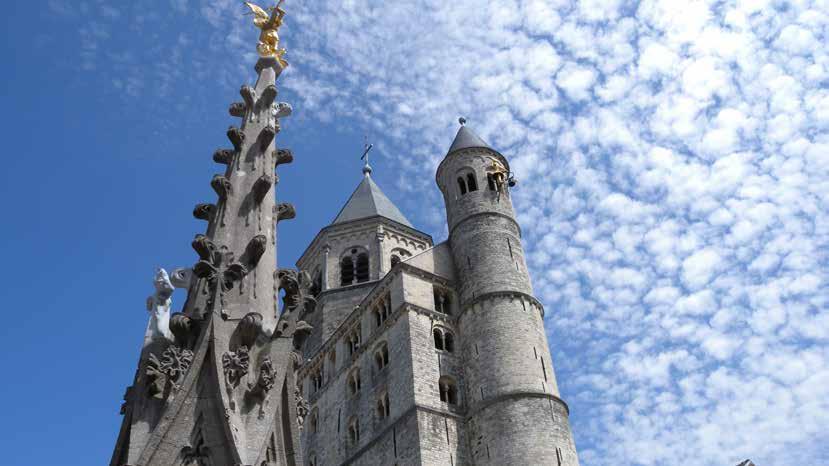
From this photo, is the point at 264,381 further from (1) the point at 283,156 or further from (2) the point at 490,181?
(2) the point at 490,181

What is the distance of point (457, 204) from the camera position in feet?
→ 98.4

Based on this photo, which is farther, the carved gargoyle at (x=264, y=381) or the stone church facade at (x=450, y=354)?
the stone church facade at (x=450, y=354)

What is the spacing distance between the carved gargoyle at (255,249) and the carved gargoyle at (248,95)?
7.72ft

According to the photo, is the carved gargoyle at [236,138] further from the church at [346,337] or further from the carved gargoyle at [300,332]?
the carved gargoyle at [300,332]

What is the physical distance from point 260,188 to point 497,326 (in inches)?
765

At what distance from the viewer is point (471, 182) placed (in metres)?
30.5

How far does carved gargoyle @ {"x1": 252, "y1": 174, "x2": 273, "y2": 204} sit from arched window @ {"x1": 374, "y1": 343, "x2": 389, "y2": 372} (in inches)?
824

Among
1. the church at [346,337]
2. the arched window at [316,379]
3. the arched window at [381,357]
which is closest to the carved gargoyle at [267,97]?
the church at [346,337]

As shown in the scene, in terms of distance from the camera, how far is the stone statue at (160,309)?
5.39 meters

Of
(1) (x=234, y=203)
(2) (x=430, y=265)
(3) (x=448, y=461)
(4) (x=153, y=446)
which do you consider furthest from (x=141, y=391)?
(2) (x=430, y=265)

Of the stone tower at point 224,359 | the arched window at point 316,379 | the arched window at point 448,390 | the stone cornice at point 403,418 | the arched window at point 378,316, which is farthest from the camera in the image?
→ the arched window at point 316,379

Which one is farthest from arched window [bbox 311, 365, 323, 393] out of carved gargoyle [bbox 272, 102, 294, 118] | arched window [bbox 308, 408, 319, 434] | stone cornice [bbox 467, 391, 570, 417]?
carved gargoyle [bbox 272, 102, 294, 118]

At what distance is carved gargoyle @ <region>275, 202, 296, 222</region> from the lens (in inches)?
269

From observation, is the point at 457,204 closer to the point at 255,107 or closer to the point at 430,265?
the point at 430,265
